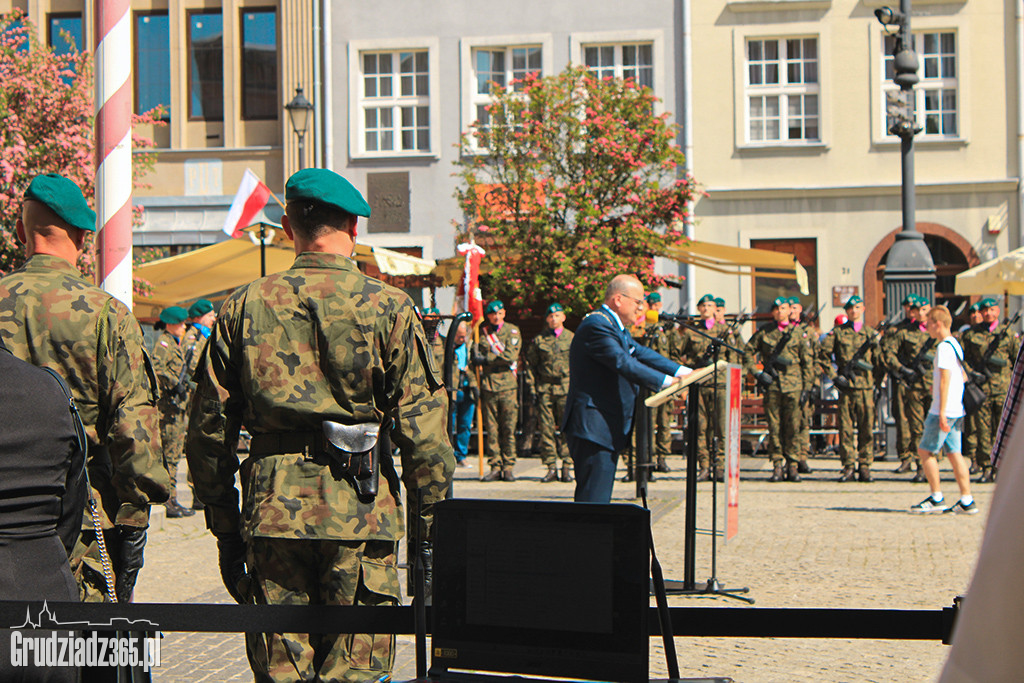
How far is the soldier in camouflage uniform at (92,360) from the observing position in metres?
3.94

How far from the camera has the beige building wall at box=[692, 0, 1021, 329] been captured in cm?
2262

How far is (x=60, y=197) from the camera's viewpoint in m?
4.15

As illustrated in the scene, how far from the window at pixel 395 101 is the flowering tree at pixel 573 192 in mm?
4716

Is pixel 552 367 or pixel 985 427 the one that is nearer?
pixel 985 427

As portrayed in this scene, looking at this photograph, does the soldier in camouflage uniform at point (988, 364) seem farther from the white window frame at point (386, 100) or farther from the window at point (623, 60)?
the white window frame at point (386, 100)

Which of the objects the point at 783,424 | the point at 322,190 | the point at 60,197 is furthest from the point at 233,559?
the point at 783,424

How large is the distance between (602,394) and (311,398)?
410cm

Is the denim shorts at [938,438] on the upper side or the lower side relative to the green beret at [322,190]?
lower

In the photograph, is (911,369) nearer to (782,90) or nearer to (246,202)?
(246,202)

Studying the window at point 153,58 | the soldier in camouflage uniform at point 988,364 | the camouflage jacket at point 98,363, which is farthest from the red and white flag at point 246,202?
the window at point 153,58

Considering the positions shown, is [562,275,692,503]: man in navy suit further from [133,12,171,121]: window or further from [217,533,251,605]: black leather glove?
[133,12,171,121]: window

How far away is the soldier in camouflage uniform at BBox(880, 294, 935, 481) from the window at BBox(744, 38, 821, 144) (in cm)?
897

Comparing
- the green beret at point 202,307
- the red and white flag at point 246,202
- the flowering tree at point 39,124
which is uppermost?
the flowering tree at point 39,124

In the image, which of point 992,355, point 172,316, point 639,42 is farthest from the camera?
point 639,42
